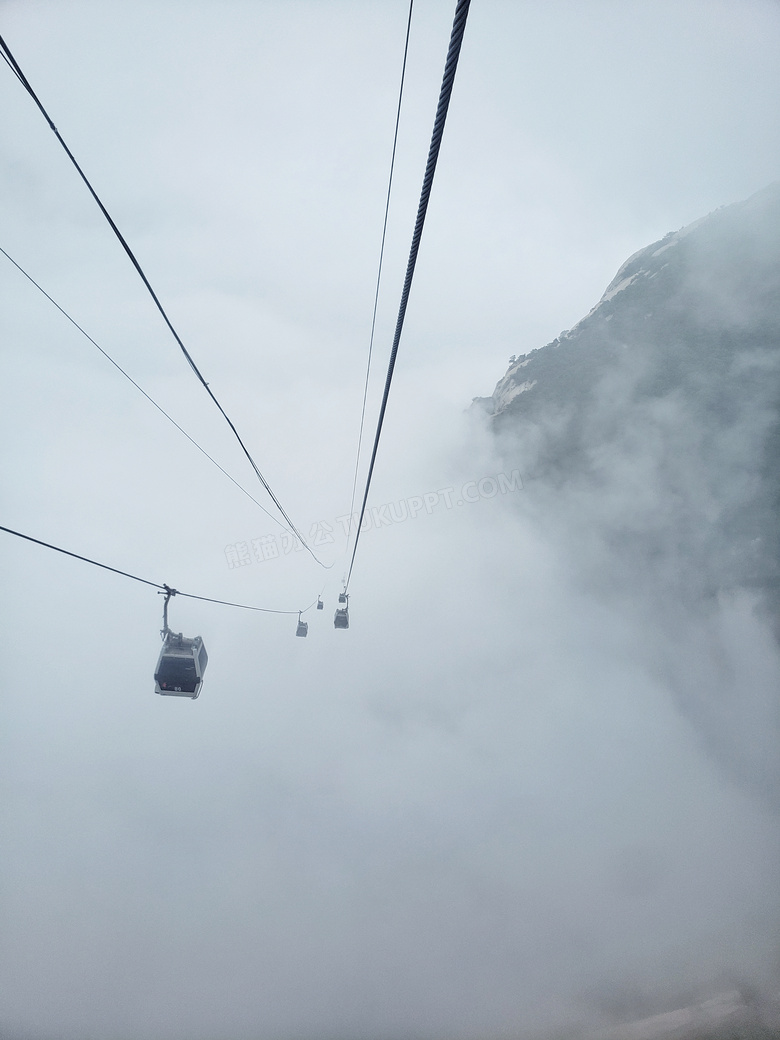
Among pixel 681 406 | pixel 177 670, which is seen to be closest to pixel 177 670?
pixel 177 670

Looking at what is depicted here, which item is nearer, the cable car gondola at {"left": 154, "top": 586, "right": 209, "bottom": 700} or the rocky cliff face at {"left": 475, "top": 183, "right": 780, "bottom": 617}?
the cable car gondola at {"left": 154, "top": 586, "right": 209, "bottom": 700}

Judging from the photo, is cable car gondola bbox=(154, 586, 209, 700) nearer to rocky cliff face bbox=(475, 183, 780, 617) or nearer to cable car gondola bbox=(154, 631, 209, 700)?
cable car gondola bbox=(154, 631, 209, 700)

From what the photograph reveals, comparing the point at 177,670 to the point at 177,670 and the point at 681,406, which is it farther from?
the point at 681,406

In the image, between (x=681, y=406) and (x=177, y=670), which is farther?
(x=681, y=406)

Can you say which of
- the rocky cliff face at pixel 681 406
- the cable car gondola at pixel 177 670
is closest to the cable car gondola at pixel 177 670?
the cable car gondola at pixel 177 670

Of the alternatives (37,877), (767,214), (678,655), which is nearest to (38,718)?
(37,877)

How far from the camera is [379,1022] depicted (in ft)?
188

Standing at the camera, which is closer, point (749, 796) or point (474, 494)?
point (749, 796)

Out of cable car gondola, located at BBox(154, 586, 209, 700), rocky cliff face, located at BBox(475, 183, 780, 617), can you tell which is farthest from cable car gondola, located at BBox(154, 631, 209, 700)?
rocky cliff face, located at BBox(475, 183, 780, 617)

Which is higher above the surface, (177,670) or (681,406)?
(681,406)

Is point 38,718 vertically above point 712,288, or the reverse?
point 712,288

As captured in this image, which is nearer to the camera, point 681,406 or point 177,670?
point 177,670

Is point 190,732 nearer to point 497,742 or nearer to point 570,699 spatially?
point 497,742

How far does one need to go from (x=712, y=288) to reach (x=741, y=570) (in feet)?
104
